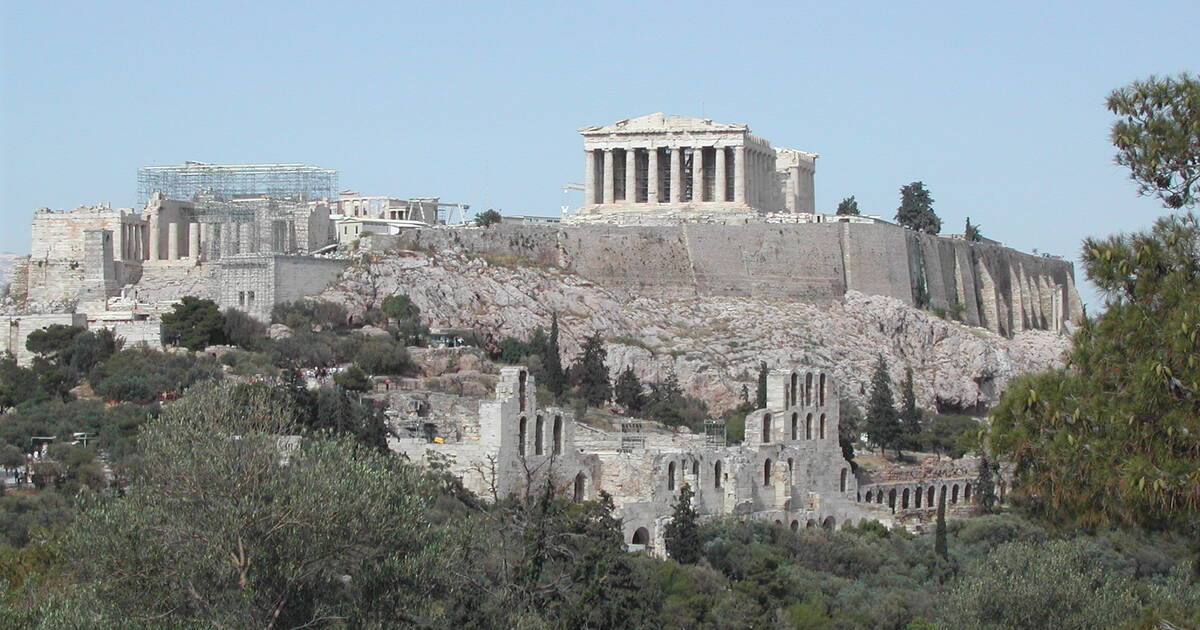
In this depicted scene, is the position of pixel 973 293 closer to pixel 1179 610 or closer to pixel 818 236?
pixel 818 236

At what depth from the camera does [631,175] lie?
77.6 meters

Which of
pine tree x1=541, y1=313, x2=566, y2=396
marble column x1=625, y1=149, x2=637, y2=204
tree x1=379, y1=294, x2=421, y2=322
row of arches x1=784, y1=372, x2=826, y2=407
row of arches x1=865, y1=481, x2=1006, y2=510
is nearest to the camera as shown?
row of arches x1=784, y1=372, x2=826, y2=407

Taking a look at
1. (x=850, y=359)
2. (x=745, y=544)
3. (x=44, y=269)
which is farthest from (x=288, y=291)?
(x=745, y=544)

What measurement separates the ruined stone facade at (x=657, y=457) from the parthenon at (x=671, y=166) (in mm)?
25337

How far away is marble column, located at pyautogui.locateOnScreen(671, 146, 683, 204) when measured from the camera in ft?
252

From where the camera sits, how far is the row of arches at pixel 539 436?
41531 millimetres

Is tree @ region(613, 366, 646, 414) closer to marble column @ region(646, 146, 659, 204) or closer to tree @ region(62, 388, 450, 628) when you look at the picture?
marble column @ region(646, 146, 659, 204)

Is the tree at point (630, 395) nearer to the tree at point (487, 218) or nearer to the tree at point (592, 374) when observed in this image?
the tree at point (592, 374)

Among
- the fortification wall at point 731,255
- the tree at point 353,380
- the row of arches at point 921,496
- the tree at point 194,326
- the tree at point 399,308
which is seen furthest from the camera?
the fortification wall at point 731,255

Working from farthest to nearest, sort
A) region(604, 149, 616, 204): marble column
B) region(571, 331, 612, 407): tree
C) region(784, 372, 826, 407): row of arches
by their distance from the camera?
1. region(604, 149, 616, 204): marble column
2. region(571, 331, 612, 407): tree
3. region(784, 372, 826, 407): row of arches

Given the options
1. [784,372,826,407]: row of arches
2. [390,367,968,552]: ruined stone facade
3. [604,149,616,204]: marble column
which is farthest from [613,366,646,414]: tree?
[604,149,616,204]: marble column

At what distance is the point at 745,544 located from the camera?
137 feet

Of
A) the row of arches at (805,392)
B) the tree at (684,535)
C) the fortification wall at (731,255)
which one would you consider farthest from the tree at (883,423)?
the tree at (684,535)

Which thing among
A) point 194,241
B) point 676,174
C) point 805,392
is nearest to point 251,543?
point 805,392
